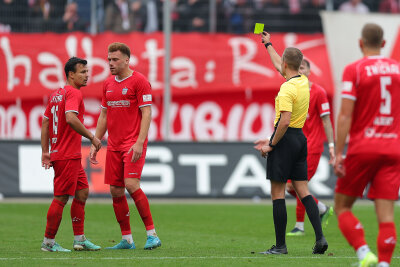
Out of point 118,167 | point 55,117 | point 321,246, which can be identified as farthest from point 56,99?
point 321,246

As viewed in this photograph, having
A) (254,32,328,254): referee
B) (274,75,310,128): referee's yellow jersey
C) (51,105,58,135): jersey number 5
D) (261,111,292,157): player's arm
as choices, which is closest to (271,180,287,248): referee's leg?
(254,32,328,254): referee

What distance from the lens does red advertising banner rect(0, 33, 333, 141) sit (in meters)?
21.0

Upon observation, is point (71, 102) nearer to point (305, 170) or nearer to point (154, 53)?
point (305, 170)

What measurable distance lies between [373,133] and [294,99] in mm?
1895

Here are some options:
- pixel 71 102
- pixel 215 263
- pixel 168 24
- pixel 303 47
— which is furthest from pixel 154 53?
pixel 215 263

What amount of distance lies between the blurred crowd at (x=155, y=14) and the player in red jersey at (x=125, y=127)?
12.1 metres

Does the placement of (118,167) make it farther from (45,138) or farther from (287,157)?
(287,157)

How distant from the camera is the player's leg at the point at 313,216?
9.15m

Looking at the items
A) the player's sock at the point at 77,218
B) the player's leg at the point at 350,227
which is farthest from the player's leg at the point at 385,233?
the player's sock at the point at 77,218

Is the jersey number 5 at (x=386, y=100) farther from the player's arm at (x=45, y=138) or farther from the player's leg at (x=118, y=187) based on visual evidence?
the player's arm at (x=45, y=138)

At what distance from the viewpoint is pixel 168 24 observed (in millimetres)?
19766

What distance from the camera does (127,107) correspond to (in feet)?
31.5

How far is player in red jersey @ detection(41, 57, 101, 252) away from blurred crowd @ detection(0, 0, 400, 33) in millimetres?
12178

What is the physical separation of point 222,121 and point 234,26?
270 centimetres
